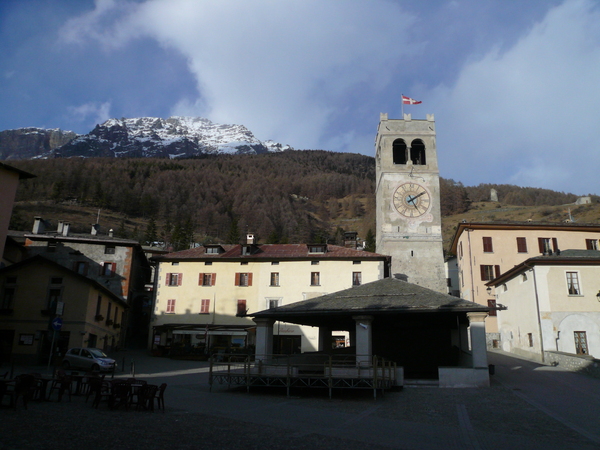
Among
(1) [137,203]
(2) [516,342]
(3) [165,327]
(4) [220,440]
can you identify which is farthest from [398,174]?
(1) [137,203]

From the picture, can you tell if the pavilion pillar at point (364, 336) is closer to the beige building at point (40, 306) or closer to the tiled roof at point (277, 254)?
the beige building at point (40, 306)

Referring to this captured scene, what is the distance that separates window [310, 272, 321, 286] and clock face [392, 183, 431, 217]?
9640 mm

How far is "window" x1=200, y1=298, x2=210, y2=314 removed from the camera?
39062 millimetres

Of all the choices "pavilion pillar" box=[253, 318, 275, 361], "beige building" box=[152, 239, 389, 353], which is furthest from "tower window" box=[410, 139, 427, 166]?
"pavilion pillar" box=[253, 318, 275, 361]

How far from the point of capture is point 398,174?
141 ft

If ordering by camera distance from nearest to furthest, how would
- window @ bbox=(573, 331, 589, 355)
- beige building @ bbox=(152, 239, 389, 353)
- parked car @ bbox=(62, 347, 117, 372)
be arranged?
parked car @ bbox=(62, 347, 117, 372) < window @ bbox=(573, 331, 589, 355) < beige building @ bbox=(152, 239, 389, 353)

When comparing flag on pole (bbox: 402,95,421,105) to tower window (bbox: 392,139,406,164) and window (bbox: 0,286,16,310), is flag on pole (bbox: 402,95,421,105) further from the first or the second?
window (bbox: 0,286,16,310)

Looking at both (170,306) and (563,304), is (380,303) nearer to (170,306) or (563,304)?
(563,304)

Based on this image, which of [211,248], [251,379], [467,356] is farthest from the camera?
[211,248]

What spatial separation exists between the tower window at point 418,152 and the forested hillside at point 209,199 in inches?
1462

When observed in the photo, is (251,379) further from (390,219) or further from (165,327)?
(390,219)

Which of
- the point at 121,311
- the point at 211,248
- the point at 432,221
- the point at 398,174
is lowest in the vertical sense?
the point at 121,311

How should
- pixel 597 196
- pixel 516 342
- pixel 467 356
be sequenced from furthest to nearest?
pixel 597 196 < pixel 516 342 < pixel 467 356

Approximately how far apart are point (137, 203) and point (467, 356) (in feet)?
369
